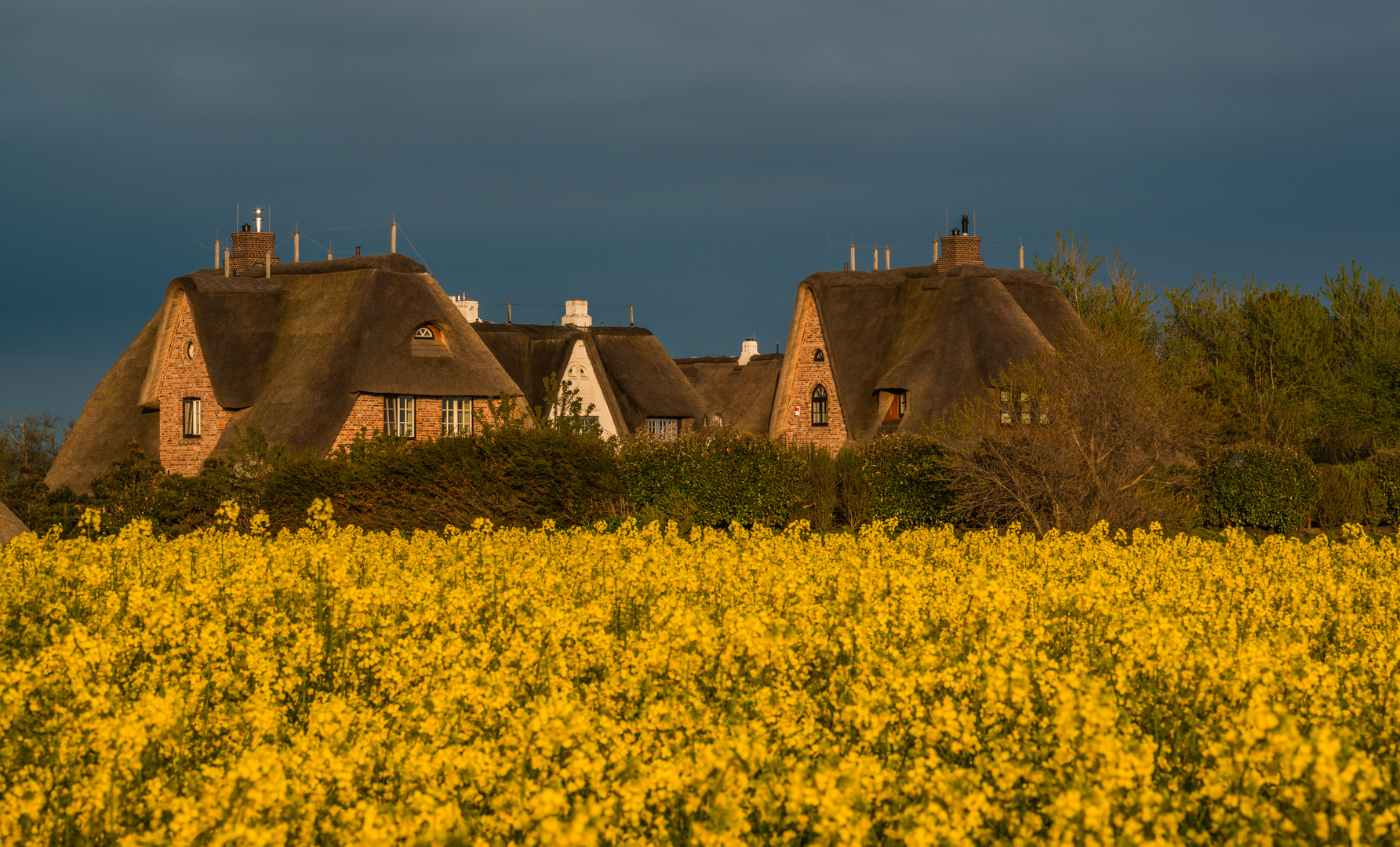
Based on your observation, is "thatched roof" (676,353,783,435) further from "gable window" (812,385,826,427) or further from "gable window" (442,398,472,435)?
"gable window" (442,398,472,435)

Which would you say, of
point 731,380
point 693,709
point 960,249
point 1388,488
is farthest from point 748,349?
point 693,709

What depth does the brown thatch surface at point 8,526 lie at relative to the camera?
12617 millimetres

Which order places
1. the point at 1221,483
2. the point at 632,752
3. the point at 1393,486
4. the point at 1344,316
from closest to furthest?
the point at 632,752, the point at 1221,483, the point at 1393,486, the point at 1344,316

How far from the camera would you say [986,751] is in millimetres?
5195

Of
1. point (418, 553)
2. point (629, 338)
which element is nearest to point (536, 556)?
point (418, 553)

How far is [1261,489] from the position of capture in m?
20.0

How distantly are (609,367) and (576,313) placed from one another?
15.0 ft

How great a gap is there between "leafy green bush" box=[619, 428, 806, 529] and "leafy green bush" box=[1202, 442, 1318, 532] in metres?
7.78

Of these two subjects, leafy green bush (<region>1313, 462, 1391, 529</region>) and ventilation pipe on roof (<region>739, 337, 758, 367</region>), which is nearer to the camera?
leafy green bush (<region>1313, 462, 1391, 529</region>)

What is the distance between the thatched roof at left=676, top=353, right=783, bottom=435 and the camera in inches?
1917

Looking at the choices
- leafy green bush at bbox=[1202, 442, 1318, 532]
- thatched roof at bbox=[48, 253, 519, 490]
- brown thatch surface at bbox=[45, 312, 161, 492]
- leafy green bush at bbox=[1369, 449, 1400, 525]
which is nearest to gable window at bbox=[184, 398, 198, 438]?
thatched roof at bbox=[48, 253, 519, 490]

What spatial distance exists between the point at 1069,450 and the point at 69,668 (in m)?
13.9

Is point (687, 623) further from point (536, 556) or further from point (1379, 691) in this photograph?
point (536, 556)

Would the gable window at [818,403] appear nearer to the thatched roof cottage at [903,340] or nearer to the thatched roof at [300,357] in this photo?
the thatched roof cottage at [903,340]
